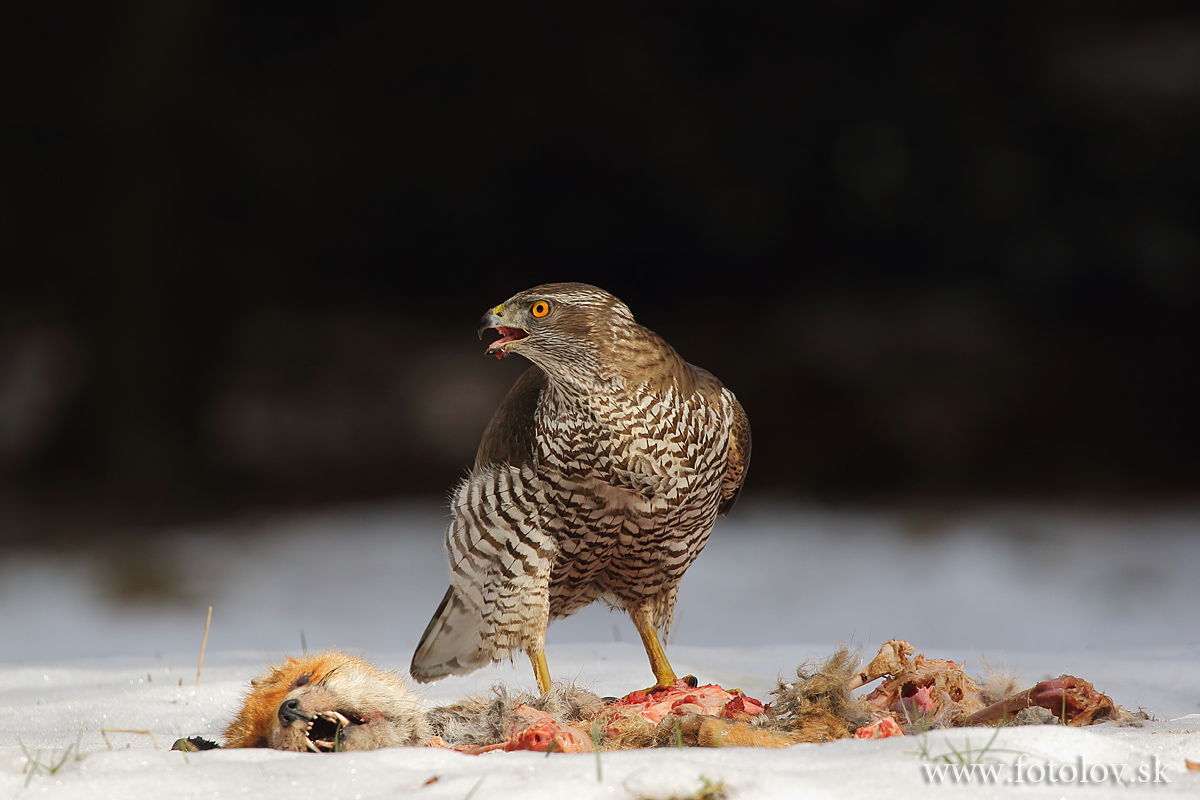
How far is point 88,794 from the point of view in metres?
0.98

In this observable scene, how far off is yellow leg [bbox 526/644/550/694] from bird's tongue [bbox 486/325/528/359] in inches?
21.4

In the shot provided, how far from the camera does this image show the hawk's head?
173cm

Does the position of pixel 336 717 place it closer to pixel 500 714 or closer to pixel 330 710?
pixel 330 710

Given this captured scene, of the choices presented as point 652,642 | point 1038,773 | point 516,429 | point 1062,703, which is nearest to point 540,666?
point 652,642

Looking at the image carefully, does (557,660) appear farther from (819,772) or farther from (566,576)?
(819,772)

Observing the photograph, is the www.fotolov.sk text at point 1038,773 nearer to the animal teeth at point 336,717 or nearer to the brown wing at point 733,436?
the animal teeth at point 336,717

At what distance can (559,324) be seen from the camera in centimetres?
174

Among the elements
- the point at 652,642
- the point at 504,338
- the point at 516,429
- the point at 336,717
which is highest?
the point at 504,338

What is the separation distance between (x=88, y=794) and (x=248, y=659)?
64.6 inches

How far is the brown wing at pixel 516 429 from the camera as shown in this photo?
5.95 ft

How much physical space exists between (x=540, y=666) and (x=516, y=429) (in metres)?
0.44

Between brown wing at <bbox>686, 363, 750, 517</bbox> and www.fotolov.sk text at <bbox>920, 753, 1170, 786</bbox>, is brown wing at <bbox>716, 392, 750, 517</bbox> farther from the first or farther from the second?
www.fotolov.sk text at <bbox>920, 753, 1170, 786</bbox>

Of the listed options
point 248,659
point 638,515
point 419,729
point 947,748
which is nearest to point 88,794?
point 419,729

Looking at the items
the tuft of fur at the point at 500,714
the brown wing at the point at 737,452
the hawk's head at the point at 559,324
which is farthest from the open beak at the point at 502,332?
the tuft of fur at the point at 500,714
